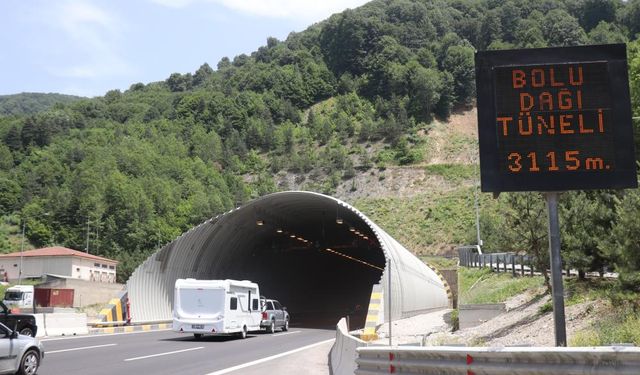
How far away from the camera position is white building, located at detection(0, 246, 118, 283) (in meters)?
74.9

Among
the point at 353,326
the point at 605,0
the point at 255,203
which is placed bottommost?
the point at 353,326

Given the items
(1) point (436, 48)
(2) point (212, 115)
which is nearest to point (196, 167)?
(2) point (212, 115)

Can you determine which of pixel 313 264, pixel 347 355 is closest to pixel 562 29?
pixel 313 264

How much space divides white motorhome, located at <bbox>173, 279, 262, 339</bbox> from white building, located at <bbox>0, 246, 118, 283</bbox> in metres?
51.4

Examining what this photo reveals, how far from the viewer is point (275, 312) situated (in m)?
34.1

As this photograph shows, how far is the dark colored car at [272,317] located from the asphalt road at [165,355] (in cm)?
399

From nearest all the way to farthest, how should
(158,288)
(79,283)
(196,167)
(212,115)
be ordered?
(158,288), (79,283), (196,167), (212,115)

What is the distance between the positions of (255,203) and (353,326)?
435 inches

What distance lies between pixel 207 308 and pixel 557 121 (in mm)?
17999

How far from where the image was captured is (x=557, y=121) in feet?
40.4

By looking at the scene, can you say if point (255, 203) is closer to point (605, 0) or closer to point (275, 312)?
point (275, 312)

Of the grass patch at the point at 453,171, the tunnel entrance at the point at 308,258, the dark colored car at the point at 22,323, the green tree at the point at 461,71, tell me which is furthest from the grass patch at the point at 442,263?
the green tree at the point at 461,71

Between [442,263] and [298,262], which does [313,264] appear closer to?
[298,262]

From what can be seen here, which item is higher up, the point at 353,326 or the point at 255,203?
the point at 255,203
